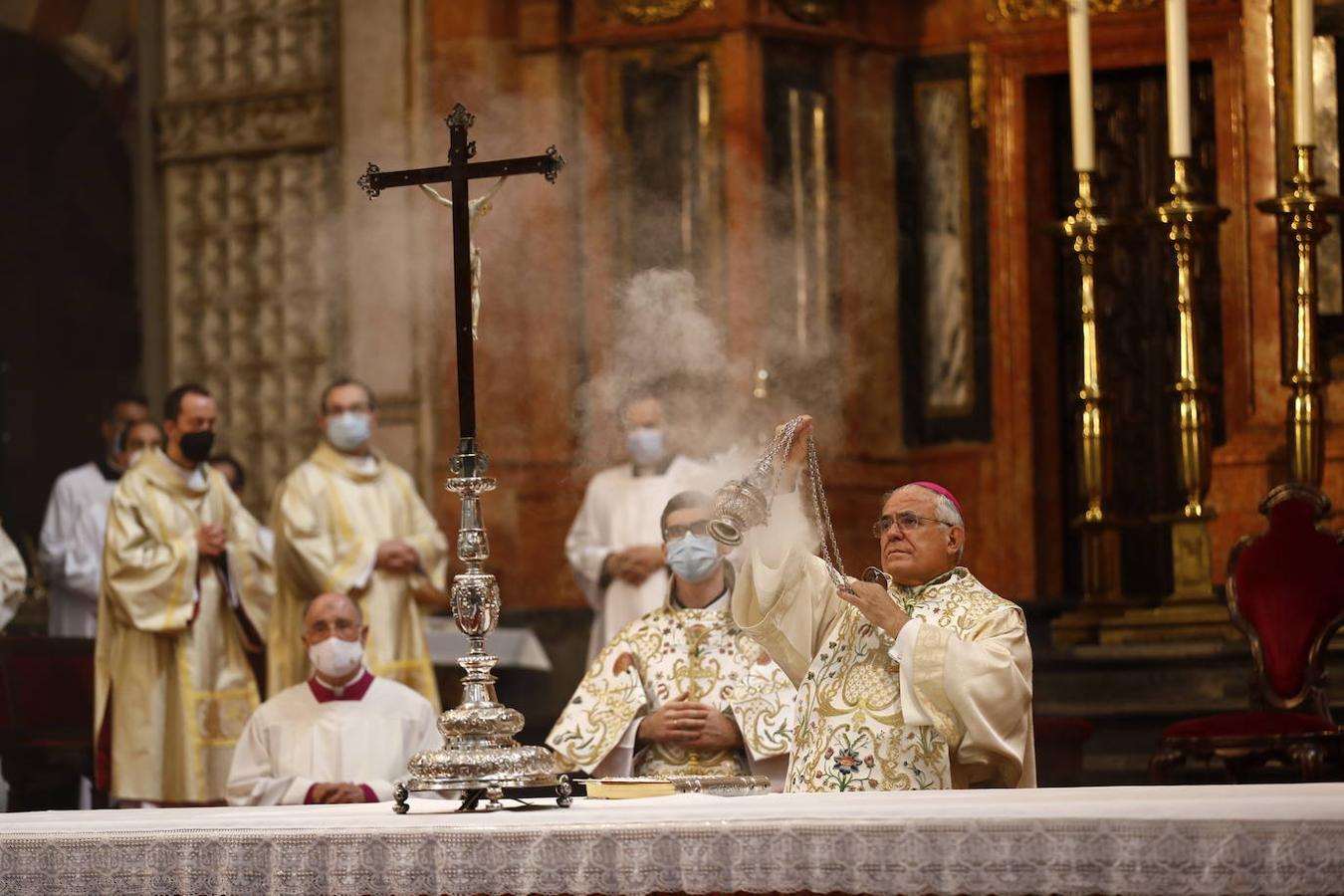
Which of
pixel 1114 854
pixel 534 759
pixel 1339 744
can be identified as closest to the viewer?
pixel 1114 854

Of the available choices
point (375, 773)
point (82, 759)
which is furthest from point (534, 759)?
point (82, 759)

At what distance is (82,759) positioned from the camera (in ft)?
28.3

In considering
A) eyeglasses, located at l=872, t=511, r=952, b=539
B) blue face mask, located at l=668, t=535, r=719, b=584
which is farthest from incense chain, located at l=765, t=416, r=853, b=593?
blue face mask, located at l=668, t=535, r=719, b=584

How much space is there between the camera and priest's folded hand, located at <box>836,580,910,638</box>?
4633mm

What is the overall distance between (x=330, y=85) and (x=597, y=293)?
1582 mm

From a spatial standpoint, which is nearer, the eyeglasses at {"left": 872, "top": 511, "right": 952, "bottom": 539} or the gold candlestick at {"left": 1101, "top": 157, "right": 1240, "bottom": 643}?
the eyeglasses at {"left": 872, "top": 511, "right": 952, "bottom": 539}

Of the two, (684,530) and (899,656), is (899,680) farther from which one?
(684,530)

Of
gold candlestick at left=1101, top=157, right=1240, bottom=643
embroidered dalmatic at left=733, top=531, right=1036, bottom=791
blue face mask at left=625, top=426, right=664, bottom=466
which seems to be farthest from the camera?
blue face mask at left=625, top=426, right=664, bottom=466

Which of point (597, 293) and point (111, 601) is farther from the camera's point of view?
point (597, 293)

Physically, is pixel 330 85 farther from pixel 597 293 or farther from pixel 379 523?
pixel 379 523

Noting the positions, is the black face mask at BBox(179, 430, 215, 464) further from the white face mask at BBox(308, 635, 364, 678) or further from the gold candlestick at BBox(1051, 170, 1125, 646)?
the gold candlestick at BBox(1051, 170, 1125, 646)

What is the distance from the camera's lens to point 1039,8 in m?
9.59

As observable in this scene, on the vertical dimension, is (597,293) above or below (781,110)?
below

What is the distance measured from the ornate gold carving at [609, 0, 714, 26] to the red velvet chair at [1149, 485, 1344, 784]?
3.63 m
